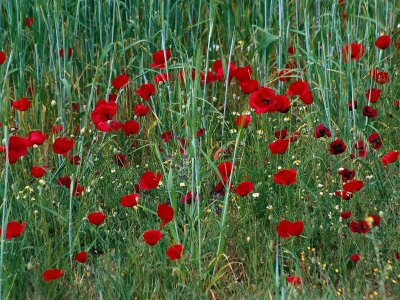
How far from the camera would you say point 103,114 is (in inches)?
74.6

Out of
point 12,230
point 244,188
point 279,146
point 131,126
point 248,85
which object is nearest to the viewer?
point 12,230

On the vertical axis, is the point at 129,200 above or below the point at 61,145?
below

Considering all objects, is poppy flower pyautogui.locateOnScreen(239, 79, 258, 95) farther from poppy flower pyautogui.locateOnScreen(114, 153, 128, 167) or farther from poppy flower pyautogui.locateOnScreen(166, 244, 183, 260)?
poppy flower pyautogui.locateOnScreen(166, 244, 183, 260)

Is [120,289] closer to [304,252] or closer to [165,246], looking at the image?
[165,246]

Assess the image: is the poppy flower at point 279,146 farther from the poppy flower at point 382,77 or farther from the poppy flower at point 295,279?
the poppy flower at point 382,77

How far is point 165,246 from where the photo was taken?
1.75 m

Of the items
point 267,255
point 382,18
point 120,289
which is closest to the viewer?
point 120,289

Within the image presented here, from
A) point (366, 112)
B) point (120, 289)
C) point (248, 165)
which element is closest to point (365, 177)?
point (366, 112)

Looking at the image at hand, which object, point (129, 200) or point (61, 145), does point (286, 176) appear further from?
point (61, 145)

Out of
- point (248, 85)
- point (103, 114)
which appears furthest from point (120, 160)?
point (248, 85)

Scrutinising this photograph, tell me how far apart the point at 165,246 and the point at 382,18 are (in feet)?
6.34

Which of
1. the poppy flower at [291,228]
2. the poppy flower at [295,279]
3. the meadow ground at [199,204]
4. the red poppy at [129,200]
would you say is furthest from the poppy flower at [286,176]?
the red poppy at [129,200]

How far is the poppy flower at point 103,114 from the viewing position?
1880mm

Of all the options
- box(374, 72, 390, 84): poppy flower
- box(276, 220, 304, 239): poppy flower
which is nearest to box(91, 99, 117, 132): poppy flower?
box(276, 220, 304, 239): poppy flower
